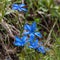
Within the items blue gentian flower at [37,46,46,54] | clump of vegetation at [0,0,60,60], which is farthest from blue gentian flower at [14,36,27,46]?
blue gentian flower at [37,46,46,54]

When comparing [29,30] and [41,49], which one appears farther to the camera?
[41,49]

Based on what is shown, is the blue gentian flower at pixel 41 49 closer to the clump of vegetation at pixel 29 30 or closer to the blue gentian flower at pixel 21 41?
the clump of vegetation at pixel 29 30

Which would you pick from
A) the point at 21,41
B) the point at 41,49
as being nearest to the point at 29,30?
the point at 21,41

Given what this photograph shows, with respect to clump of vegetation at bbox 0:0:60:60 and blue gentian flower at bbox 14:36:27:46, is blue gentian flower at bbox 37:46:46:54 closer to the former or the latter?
clump of vegetation at bbox 0:0:60:60

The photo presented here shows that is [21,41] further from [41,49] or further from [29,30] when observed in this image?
[41,49]

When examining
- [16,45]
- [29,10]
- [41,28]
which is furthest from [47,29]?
[16,45]

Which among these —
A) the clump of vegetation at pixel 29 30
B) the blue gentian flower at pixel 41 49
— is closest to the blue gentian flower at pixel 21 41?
the clump of vegetation at pixel 29 30

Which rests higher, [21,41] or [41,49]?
[21,41]

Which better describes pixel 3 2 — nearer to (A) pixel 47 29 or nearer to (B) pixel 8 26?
(B) pixel 8 26

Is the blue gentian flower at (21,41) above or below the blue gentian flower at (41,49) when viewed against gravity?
above

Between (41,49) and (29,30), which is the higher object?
(29,30)

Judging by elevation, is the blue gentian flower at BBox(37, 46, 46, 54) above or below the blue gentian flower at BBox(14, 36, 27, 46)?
below
